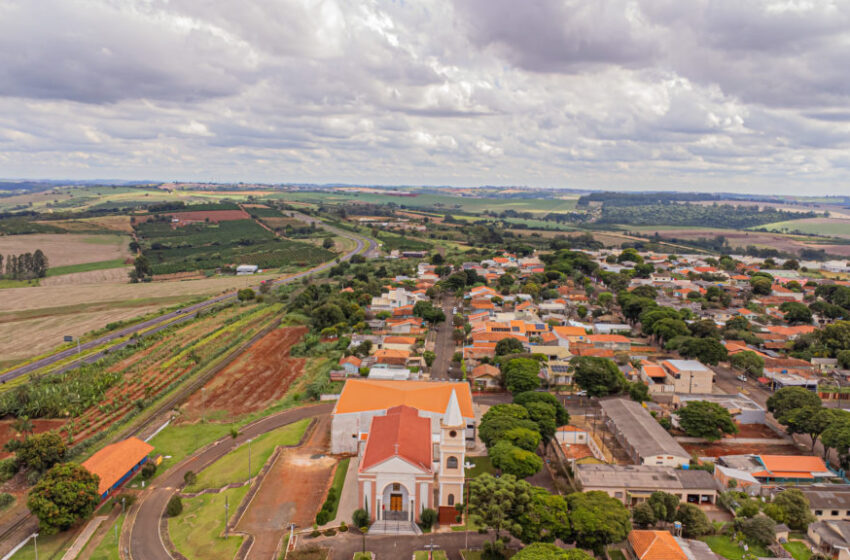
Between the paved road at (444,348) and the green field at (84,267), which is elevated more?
the green field at (84,267)

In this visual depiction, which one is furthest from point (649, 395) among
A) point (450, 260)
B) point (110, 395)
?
point (450, 260)

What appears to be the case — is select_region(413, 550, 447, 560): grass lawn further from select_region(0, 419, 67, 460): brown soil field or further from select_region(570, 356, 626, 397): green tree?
select_region(0, 419, 67, 460): brown soil field

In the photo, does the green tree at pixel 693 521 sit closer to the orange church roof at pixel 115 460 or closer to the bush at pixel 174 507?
the bush at pixel 174 507

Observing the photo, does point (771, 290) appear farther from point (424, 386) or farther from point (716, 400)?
point (424, 386)

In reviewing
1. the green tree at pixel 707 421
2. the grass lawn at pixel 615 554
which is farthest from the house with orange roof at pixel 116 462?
the green tree at pixel 707 421

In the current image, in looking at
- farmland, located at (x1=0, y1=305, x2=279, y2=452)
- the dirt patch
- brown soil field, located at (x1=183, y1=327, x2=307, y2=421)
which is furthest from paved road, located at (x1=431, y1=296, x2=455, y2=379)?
farmland, located at (x1=0, y1=305, x2=279, y2=452)

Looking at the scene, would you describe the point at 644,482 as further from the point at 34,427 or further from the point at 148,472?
the point at 34,427
